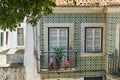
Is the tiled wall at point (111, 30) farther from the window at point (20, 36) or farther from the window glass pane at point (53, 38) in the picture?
the window at point (20, 36)

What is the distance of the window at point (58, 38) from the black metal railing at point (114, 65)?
2.13 meters

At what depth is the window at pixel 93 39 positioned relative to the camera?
14.4m

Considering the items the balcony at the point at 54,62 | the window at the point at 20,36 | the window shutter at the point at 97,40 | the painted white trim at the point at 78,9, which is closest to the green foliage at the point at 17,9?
the painted white trim at the point at 78,9

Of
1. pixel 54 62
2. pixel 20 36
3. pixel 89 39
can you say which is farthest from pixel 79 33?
pixel 20 36

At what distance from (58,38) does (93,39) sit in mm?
1618

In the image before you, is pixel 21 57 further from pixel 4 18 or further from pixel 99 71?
pixel 4 18

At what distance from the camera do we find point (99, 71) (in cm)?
1468

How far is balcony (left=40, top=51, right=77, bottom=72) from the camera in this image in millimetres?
14213

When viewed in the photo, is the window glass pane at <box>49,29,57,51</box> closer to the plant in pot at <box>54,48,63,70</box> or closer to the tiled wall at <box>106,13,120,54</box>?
the plant in pot at <box>54,48,63,70</box>

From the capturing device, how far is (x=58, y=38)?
14.4m

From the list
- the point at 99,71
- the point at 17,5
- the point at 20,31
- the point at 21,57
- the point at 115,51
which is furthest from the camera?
A: the point at 20,31

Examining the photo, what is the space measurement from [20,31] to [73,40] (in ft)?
22.1

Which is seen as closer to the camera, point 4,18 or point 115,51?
point 4,18

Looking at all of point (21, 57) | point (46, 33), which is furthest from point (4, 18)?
point (21, 57)
